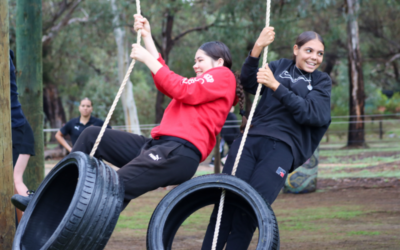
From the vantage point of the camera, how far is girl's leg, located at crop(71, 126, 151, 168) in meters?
2.77

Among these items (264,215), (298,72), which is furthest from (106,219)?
(298,72)

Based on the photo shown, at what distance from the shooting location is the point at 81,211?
7.51 ft

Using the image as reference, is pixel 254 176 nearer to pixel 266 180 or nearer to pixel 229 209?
pixel 266 180

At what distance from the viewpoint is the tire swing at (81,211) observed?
227 cm

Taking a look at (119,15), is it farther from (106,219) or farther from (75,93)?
(106,219)

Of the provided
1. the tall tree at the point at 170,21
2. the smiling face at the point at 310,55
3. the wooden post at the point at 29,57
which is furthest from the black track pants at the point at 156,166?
the tall tree at the point at 170,21

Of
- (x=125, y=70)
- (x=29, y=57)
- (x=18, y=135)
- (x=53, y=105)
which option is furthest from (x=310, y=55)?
(x=53, y=105)

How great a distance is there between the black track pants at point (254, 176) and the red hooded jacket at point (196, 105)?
1.15 feet

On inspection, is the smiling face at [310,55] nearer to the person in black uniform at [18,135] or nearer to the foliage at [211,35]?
the person in black uniform at [18,135]

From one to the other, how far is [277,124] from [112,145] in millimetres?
1093

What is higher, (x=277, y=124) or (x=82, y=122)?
(x=277, y=124)

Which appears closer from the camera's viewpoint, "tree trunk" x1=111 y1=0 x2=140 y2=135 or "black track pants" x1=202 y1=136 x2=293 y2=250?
"black track pants" x1=202 y1=136 x2=293 y2=250

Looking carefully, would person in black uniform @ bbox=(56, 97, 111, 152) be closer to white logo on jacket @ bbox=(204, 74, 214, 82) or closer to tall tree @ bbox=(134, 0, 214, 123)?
white logo on jacket @ bbox=(204, 74, 214, 82)

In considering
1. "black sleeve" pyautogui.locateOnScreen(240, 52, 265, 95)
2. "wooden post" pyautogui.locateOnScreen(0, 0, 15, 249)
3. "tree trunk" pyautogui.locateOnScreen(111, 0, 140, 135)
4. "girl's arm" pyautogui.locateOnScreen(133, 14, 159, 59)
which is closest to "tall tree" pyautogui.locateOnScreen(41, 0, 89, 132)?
"tree trunk" pyautogui.locateOnScreen(111, 0, 140, 135)
